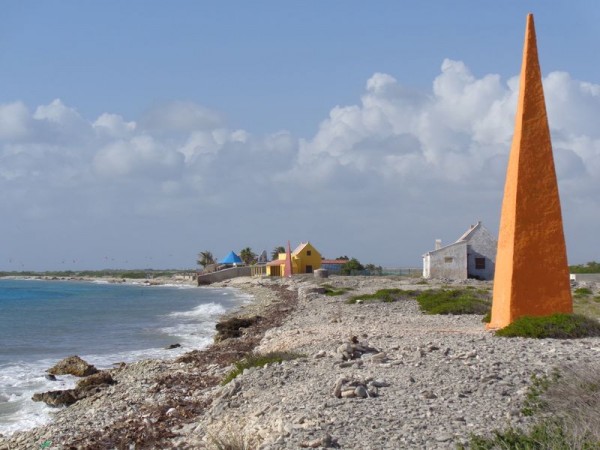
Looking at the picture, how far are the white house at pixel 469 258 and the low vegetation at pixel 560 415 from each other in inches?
1706

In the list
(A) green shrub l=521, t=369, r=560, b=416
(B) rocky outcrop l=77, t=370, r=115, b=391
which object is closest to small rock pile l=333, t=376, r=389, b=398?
(A) green shrub l=521, t=369, r=560, b=416

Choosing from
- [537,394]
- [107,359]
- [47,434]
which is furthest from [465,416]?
[107,359]

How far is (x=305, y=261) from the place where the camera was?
77000mm

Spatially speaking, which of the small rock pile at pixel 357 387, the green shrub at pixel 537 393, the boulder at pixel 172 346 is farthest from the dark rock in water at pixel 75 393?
the green shrub at pixel 537 393

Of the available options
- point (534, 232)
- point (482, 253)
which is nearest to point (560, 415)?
point (534, 232)

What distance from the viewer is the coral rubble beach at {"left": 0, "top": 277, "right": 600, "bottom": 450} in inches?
291

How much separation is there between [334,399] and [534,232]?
28.9ft

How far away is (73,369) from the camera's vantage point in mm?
18109

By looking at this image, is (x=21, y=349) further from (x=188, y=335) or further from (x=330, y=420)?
(x=330, y=420)

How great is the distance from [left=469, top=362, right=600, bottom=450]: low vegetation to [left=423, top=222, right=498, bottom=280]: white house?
142 ft

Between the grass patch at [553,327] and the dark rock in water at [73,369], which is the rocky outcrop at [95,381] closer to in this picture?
the dark rock in water at [73,369]

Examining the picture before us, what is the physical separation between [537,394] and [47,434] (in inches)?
307

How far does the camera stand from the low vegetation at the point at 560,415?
5844 millimetres

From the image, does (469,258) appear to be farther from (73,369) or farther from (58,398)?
(58,398)
